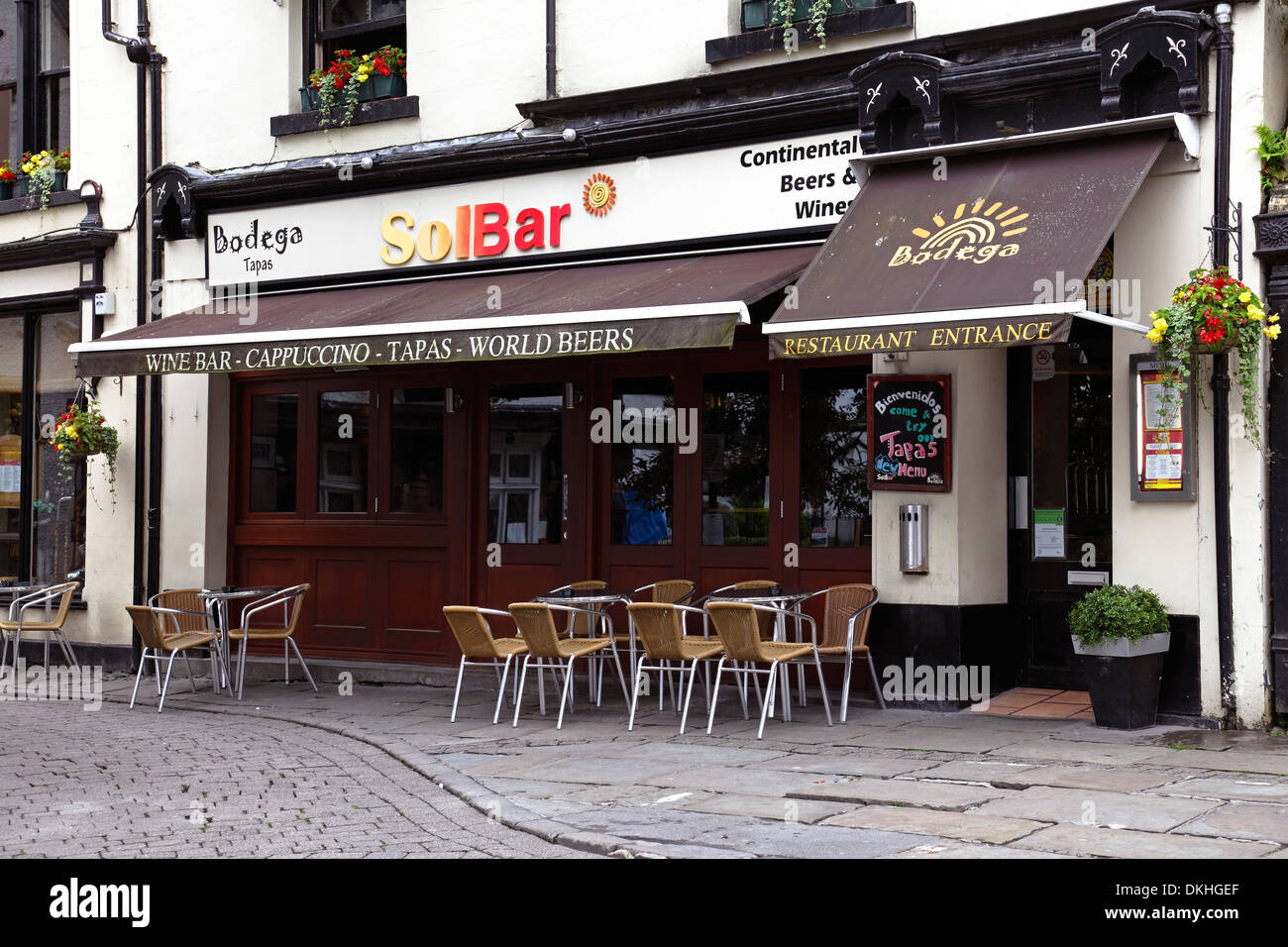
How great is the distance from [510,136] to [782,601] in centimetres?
444

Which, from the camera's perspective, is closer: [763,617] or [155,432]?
[763,617]

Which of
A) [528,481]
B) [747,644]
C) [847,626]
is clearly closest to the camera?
[747,644]

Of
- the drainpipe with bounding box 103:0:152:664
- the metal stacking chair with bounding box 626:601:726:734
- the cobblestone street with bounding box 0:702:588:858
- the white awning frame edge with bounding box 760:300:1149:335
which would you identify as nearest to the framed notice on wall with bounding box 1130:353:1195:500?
the white awning frame edge with bounding box 760:300:1149:335

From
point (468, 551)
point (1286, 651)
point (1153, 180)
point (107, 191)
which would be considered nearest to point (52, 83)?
point (107, 191)

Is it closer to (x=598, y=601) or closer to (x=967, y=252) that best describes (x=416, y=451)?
(x=598, y=601)

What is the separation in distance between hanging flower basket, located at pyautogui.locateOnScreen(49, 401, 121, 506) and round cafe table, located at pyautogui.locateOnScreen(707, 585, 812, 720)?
6011 millimetres

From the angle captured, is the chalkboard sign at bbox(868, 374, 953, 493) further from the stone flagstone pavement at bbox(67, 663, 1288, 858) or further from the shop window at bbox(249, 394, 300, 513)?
the shop window at bbox(249, 394, 300, 513)

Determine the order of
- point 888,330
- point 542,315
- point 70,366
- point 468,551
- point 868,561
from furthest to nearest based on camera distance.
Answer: point 70,366 → point 468,551 → point 868,561 → point 542,315 → point 888,330

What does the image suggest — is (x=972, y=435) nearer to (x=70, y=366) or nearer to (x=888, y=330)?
(x=888, y=330)

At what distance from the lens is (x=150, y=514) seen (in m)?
13.0

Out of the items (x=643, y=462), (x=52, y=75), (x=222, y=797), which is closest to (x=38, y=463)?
(x=52, y=75)

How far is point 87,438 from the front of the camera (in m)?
12.8

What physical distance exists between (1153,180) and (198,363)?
6666 mm

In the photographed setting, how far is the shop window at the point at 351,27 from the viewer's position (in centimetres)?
1254
